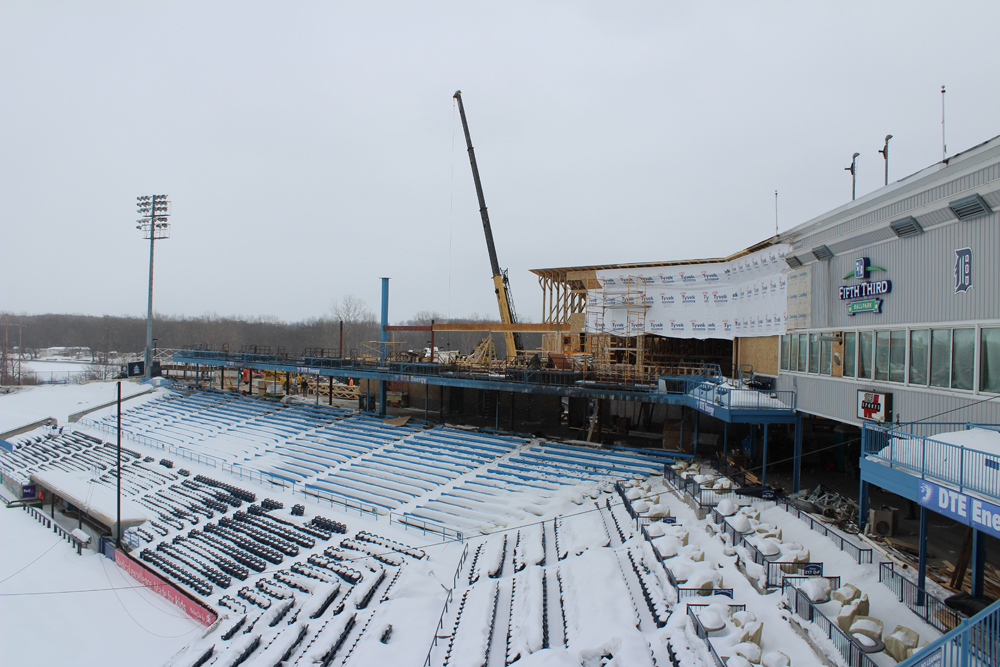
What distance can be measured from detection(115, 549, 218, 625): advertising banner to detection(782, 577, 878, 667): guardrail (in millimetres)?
15005

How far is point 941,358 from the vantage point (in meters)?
10.8

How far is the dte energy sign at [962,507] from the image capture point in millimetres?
6797

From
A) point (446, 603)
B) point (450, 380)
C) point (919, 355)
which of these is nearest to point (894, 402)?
point (919, 355)

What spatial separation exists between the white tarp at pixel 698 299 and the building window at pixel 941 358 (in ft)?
20.8

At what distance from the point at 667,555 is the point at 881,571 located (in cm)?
410

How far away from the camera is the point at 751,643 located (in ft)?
25.3

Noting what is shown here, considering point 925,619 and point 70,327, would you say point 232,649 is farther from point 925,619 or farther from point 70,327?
point 70,327

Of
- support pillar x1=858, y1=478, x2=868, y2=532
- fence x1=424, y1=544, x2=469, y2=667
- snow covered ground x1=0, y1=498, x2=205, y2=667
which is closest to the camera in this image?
fence x1=424, y1=544, x2=469, y2=667

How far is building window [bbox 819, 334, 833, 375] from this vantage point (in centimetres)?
1479

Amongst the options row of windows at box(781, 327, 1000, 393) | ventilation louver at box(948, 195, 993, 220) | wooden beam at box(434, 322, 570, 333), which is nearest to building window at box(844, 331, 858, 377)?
row of windows at box(781, 327, 1000, 393)

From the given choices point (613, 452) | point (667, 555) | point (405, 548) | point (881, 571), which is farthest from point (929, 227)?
point (405, 548)

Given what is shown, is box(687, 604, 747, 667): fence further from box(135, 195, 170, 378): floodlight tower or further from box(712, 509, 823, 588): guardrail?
box(135, 195, 170, 378): floodlight tower

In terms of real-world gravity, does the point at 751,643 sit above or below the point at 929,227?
below

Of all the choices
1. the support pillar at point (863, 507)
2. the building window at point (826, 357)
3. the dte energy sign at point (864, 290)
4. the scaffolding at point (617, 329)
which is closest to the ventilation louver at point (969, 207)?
the dte energy sign at point (864, 290)
